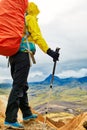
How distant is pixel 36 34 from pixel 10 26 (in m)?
0.86

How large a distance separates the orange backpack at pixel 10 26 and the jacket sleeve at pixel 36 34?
10.6 inches

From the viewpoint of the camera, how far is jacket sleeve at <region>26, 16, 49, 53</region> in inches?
468

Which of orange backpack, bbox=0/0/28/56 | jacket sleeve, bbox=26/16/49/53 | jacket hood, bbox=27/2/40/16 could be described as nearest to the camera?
orange backpack, bbox=0/0/28/56

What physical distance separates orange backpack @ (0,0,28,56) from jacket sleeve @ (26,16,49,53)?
0.88ft

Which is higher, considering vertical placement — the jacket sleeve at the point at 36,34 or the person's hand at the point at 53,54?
the jacket sleeve at the point at 36,34

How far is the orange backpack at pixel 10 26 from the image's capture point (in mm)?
11656

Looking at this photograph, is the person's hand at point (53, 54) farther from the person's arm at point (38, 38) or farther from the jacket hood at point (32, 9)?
the jacket hood at point (32, 9)

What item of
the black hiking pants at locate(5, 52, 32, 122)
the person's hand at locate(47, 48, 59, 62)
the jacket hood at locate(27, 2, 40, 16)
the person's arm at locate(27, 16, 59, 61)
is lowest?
the black hiking pants at locate(5, 52, 32, 122)

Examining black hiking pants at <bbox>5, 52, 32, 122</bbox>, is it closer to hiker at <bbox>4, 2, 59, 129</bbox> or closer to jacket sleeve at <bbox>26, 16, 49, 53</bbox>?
hiker at <bbox>4, 2, 59, 129</bbox>

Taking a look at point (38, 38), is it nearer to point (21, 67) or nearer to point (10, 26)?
point (10, 26)

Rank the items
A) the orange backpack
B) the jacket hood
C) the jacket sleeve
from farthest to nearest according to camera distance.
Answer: the jacket hood → the jacket sleeve → the orange backpack

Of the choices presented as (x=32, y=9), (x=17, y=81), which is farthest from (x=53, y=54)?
(x=32, y=9)

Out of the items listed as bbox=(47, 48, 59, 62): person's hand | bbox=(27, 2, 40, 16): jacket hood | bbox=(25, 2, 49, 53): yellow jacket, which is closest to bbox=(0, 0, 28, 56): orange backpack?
bbox=(25, 2, 49, 53): yellow jacket

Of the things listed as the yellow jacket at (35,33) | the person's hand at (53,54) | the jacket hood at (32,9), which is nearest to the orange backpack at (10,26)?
the yellow jacket at (35,33)
